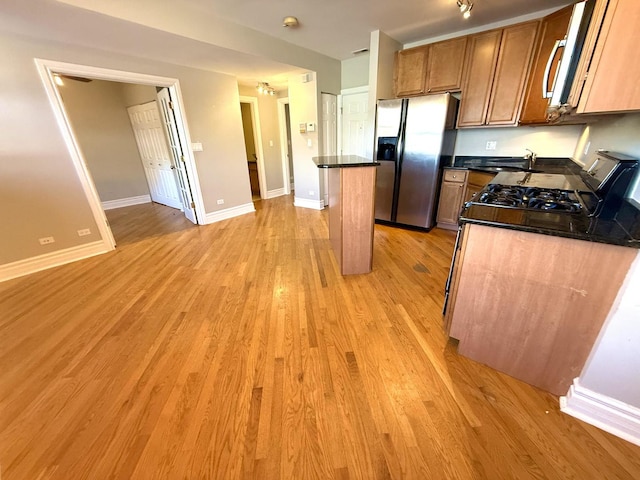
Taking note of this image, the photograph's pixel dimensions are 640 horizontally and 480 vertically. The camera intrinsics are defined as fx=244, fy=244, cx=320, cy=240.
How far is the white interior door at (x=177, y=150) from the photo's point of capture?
3681 millimetres

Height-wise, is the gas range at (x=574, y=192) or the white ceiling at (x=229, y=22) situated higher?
the white ceiling at (x=229, y=22)

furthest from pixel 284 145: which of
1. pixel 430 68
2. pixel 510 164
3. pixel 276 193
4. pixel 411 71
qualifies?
pixel 510 164

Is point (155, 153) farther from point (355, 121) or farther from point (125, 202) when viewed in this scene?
point (355, 121)

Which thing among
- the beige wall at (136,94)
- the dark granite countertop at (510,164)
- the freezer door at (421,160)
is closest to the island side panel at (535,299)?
the dark granite countertop at (510,164)

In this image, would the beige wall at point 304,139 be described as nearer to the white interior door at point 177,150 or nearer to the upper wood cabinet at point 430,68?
the upper wood cabinet at point 430,68

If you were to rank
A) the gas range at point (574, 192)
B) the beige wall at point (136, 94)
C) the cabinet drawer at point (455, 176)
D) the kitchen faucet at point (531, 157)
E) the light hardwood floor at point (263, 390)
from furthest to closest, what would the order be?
the beige wall at point (136, 94) → the cabinet drawer at point (455, 176) → the kitchen faucet at point (531, 157) → the gas range at point (574, 192) → the light hardwood floor at point (263, 390)

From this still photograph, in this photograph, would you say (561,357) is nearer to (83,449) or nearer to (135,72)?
(83,449)

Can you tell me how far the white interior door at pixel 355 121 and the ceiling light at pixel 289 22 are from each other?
1.82m

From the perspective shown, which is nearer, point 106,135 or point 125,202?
point 106,135

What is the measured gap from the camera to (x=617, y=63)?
38.1 inches

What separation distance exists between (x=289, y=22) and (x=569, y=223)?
3.33 metres

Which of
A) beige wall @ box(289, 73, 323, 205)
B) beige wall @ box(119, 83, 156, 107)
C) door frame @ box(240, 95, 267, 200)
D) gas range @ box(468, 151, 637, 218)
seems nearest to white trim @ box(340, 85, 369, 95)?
beige wall @ box(289, 73, 323, 205)

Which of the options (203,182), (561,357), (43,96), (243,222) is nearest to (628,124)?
(561,357)

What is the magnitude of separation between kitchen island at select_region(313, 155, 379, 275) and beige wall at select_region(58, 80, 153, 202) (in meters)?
5.18
